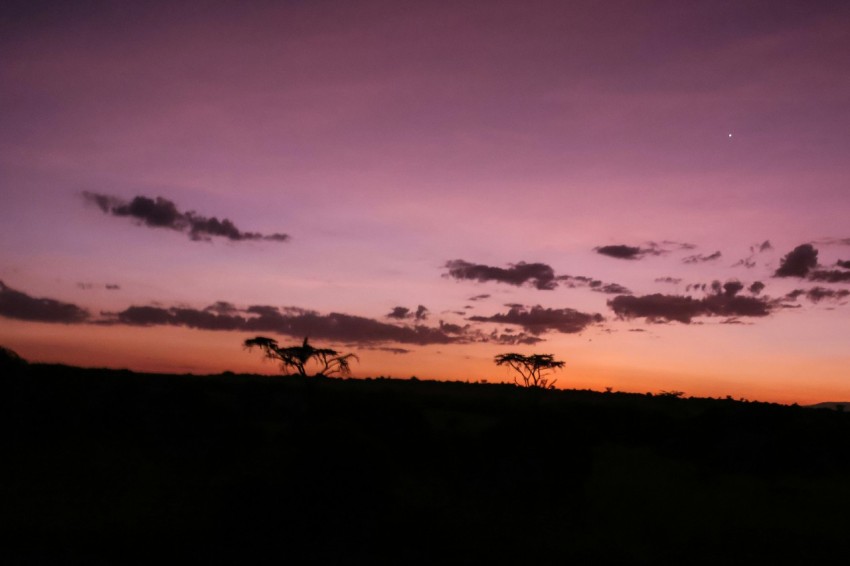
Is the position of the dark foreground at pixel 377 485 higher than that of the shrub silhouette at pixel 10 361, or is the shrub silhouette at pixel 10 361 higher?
the shrub silhouette at pixel 10 361

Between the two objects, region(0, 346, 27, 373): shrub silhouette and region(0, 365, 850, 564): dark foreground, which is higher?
region(0, 346, 27, 373): shrub silhouette

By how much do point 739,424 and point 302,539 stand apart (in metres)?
24.2

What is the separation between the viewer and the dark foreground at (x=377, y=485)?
Answer: 1684 centimetres

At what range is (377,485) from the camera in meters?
18.1

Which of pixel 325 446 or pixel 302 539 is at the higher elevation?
pixel 325 446

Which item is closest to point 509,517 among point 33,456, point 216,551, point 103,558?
point 216,551

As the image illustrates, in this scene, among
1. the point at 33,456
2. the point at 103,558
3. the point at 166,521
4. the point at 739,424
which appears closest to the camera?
the point at 103,558

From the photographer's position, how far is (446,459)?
2538cm

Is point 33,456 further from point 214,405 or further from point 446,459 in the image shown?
point 446,459

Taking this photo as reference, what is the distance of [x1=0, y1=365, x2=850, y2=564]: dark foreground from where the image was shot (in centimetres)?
1684

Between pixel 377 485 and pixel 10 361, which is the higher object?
pixel 10 361

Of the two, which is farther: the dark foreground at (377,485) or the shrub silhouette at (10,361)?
the shrub silhouette at (10,361)

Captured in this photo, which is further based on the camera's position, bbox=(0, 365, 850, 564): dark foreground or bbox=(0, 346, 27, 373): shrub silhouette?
bbox=(0, 346, 27, 373): shrub silhouette

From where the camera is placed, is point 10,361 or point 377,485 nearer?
point 377,485
